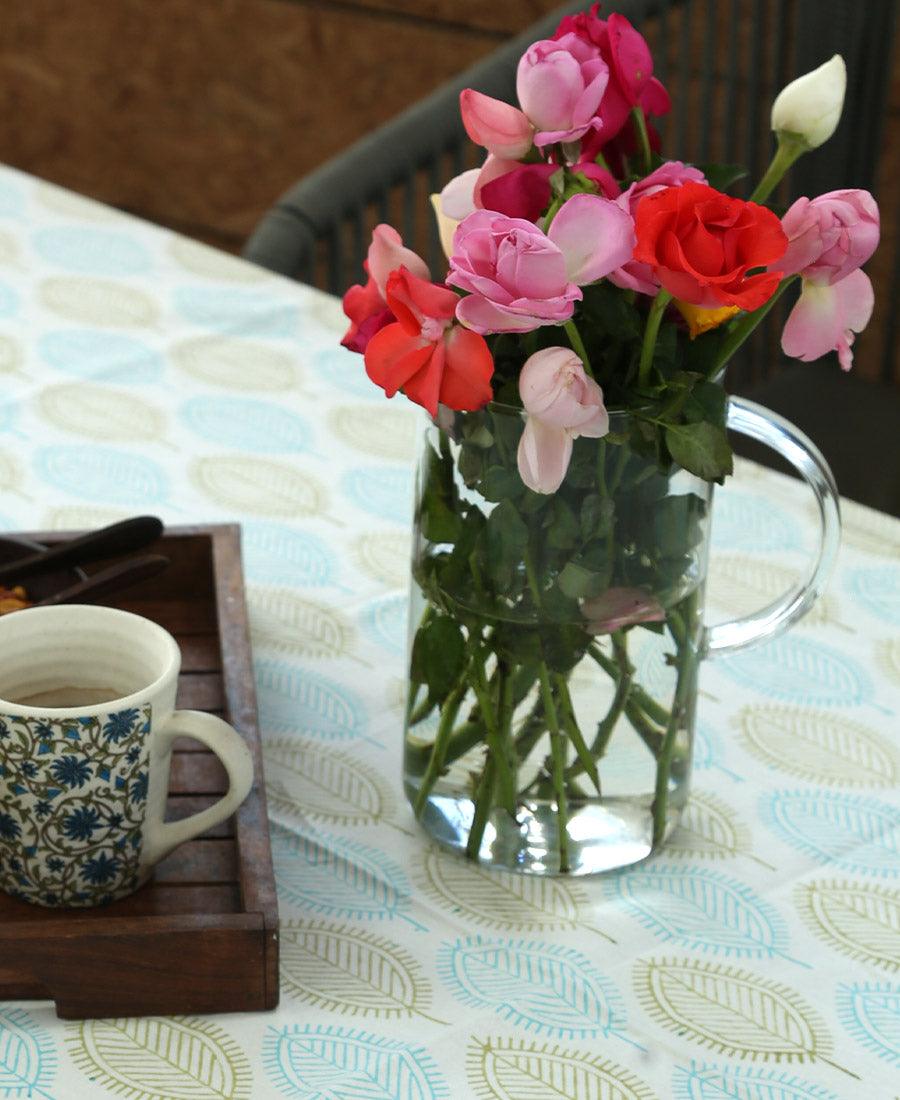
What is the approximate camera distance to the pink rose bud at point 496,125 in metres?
0.52

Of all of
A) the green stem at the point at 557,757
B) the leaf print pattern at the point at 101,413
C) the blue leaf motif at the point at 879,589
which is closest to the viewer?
the green stem at the point at 557,757

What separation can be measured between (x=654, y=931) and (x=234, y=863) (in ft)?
0.57

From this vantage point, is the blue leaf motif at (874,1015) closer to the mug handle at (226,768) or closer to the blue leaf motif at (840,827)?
the blue leaf motif at (840,827)

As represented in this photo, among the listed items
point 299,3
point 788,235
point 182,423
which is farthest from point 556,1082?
point 299,3

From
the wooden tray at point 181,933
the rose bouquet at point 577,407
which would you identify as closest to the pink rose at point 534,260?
the rose bouquet at point 577,407

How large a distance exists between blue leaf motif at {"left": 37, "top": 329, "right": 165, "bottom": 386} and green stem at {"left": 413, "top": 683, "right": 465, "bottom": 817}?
52 centimetres

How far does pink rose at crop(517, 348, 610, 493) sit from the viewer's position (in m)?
0.48

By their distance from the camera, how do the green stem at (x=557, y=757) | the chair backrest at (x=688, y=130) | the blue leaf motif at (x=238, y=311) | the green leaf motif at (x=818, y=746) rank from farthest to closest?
1. the chair backrest at (x=688, y=130)
2. the blue leaf motif at (x=238, y=311)
3. the green leaf motif at (x=818, y=746)
4. the green stem at (x=557, y=757)

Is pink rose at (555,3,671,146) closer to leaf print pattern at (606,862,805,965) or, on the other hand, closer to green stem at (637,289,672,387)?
green stem at (637,289,672,387)

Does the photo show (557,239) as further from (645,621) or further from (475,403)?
(645,621)

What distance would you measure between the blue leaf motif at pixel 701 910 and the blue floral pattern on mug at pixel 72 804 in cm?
21

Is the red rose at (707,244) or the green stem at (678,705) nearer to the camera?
the red rose at (707,244)

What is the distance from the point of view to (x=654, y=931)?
1.98 ft

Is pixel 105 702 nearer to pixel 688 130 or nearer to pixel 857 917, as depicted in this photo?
pixel 857 917
